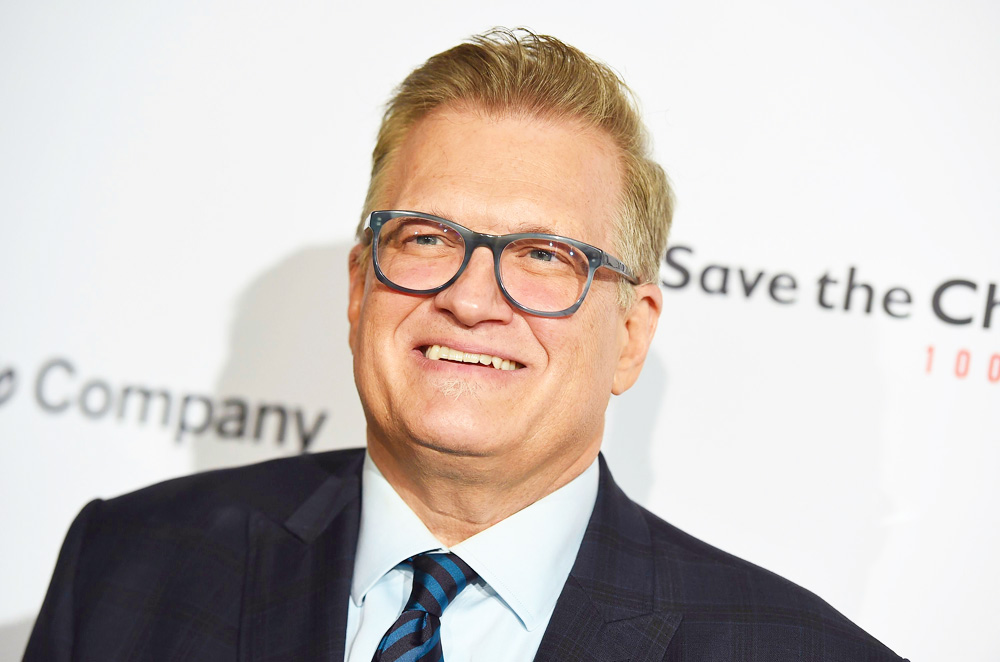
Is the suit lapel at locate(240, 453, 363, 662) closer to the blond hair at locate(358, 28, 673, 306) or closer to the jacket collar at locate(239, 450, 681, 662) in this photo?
the jacket collar at locate(239, 450, 681, 662)

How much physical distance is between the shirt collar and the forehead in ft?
1.73

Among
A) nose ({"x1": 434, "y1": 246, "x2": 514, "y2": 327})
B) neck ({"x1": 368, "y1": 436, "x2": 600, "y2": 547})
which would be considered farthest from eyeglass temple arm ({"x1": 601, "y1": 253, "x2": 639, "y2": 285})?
neck ({"x1": 368, "y1": 436, "x2": 600, "y2": 547})

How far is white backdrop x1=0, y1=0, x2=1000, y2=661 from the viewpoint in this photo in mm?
2316

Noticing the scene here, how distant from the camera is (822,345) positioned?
2.39 metres

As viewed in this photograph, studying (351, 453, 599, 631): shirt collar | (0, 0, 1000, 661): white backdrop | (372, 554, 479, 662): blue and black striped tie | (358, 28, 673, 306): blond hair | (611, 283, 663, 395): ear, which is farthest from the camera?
(0, 0, 1000, 661): white backdrop

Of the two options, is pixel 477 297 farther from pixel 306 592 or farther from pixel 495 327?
pixel 306 592

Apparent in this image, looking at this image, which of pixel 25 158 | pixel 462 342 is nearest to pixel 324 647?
pixel 462 342

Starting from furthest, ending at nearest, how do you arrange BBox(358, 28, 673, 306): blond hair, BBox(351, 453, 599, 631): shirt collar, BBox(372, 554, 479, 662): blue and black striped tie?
BBox(358, 28, 673, 306): blond hair → BBox(351, 453, 599, 631): shirt collar → BBox(372, 554, 479, 662): blue and black striped tie

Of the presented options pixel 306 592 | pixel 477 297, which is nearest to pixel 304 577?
pixel 306 592

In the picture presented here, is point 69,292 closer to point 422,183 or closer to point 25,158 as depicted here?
point 25,158

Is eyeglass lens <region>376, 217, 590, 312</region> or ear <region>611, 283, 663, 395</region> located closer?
eyeglass lens <region>376, 217, 590, 312</region>

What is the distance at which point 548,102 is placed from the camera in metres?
1.79

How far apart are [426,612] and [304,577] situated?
0.29 m

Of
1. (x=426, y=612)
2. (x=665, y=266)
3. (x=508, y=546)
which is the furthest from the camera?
(x=665, y=266)
